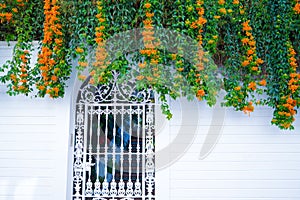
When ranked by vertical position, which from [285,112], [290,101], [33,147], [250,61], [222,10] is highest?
[222,10]

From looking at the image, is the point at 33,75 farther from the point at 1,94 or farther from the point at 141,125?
the point at 141,125

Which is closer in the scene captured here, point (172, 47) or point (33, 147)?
point (172, 47)

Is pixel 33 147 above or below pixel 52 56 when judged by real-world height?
below

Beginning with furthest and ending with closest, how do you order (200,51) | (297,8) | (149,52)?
(297,8) → (200,51) → (149,52)

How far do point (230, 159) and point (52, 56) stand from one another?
2460mm

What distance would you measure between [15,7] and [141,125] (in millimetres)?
2119

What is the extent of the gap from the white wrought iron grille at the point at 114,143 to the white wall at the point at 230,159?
7.7 inches

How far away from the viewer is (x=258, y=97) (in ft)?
17.1

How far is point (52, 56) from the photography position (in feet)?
16.0

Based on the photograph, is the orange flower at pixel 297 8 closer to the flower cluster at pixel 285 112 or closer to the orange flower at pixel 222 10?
the orange flower at pixel 222 10

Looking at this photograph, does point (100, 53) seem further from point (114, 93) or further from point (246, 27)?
point (246, 27)

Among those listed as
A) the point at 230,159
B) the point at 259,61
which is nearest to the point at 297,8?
the point at 259,61

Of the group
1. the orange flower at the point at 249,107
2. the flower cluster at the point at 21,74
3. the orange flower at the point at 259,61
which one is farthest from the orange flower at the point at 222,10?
the flower cluster at the point at 21,74

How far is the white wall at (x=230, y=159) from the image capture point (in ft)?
16.4
